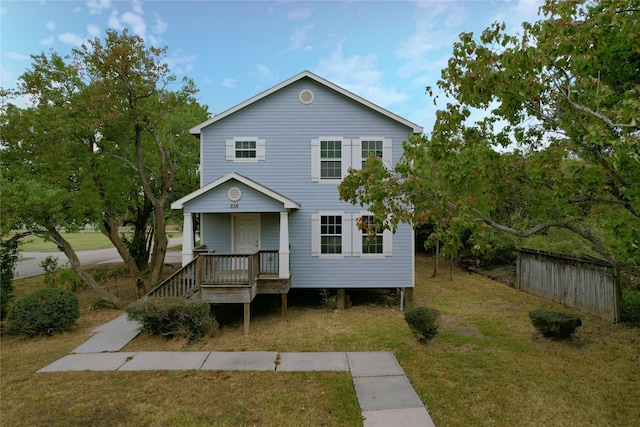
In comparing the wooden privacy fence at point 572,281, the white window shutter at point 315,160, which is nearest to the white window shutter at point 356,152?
the white window shutter at point 315,160

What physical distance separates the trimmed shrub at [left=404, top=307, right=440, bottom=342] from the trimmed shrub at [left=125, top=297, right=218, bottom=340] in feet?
16.5

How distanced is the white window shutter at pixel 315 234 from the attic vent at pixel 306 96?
3826 millimetres

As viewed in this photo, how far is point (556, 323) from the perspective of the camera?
7.80 metres

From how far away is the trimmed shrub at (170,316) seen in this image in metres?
8.30

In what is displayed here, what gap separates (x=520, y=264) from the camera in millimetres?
14516

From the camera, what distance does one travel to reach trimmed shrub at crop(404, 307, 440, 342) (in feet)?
25.7

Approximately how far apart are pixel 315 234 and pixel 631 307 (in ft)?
28.9

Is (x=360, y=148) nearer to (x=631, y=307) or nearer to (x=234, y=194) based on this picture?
(x=234, y=194)

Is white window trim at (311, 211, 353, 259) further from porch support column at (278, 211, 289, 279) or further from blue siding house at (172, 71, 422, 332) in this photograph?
porch support column at (278, 211, 289, 279)

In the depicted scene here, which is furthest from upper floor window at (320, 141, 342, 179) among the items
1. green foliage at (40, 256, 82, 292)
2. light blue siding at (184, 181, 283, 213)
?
green foliage at (40, 256, 82, 292)

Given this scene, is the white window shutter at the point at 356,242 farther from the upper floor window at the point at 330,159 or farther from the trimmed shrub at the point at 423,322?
the trimmed shrub at the point at 423,322

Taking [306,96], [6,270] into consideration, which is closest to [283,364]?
[306,96]

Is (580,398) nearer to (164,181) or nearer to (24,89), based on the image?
(164,181)

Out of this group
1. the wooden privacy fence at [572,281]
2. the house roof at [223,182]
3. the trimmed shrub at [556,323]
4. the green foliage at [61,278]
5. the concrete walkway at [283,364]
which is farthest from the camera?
the green foliage at [61,278]
